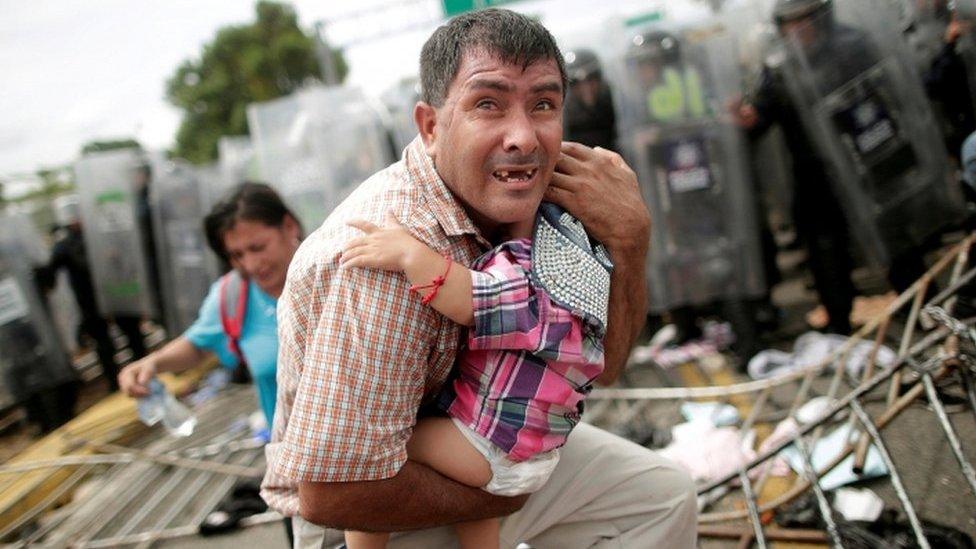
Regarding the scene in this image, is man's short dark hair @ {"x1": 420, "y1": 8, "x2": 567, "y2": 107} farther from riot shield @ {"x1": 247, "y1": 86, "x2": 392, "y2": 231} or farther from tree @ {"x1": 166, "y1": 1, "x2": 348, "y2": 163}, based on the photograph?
tree @ {"x1": 166, "y1": 1, "x2": 348, "y2": 163}

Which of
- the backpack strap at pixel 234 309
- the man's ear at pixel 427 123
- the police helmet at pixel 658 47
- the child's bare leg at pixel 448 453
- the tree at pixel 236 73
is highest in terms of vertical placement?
the tree at pixel 236 73

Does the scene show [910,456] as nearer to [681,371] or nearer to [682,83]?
[681,371]

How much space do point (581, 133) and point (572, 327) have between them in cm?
391

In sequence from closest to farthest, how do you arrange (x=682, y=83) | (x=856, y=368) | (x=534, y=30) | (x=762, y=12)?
(x=534, y=30) < (x=856, y=368) < (x=682, y=83) < (x=762, y=12)

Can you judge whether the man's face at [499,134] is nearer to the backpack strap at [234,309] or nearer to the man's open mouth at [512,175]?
the man's open mouth at [512,175]

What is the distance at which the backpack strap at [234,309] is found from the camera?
8.14 feet

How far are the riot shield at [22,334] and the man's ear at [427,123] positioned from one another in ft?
18.5

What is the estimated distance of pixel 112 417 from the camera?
A: 471 cm

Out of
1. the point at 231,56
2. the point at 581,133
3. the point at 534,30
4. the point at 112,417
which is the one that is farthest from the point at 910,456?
the point at 231,56

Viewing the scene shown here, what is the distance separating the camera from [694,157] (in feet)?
15.4

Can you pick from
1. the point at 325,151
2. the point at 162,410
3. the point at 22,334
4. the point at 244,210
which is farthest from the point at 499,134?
the point at 22,334

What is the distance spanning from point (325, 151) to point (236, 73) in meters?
30.2

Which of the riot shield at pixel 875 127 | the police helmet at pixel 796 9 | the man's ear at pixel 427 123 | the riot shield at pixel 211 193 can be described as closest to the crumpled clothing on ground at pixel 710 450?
the riot shield at pixel 875 127

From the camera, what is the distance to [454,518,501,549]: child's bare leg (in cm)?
157
